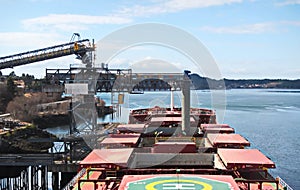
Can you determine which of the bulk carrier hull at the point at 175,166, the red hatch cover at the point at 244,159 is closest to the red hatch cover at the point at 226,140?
the bulk carrier hull at the point at 175,166

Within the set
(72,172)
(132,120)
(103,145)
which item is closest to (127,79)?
(132,120)

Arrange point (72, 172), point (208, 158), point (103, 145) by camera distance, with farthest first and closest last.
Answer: point (72, 172) < point (103, 145) < point (208, 158)

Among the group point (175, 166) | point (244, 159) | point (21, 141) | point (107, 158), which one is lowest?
point (21, 141)

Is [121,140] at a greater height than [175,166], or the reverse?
[121,140]

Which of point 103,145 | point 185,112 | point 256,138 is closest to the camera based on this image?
point 103,145

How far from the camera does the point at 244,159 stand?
1989 centimetres

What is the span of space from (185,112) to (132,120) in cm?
1543

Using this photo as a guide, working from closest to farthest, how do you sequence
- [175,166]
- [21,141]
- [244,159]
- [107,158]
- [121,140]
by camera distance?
[244,159]
[107,158]
[175,166]
[121,140]
[21,141]

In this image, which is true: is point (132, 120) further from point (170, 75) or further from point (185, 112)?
point (185, 112)

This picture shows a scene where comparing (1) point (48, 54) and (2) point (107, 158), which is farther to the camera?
(1) point (48, 54)

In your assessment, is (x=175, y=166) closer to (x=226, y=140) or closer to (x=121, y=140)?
(x=121, y=140)

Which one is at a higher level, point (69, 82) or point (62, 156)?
point (69, 82)

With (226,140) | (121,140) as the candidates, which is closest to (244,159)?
(226,140)

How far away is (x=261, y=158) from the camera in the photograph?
20000mm
